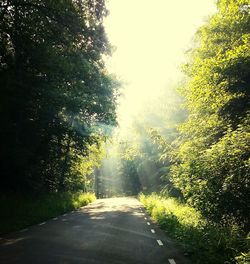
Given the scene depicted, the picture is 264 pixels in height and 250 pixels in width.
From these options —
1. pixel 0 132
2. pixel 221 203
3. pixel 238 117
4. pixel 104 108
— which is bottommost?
pixel 221 203

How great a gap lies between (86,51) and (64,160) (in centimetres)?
1444

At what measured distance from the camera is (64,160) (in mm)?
32094

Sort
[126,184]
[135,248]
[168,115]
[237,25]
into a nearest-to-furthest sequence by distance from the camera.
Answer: [135,248] < [237,25] < [168,115] < [126,184]

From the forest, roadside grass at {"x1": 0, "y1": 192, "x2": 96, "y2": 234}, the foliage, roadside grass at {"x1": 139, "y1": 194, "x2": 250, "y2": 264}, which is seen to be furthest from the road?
the foliage

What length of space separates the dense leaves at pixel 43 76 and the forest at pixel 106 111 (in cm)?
6

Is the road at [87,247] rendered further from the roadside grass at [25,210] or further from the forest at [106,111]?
the roadside grass at [25,210]

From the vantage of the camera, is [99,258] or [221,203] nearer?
[99,258]

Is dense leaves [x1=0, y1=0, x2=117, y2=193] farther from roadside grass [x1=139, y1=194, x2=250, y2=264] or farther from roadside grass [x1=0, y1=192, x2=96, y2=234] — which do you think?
roadside grass [x1=139, y1=194, x2=250, y2=264]

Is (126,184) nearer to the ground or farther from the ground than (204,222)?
farther from the ground

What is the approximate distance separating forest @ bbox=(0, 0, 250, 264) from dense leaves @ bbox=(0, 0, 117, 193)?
0.18ft

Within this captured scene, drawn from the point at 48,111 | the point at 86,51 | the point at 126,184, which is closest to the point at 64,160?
the point at 48,111

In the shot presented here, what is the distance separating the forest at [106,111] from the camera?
36.0ft

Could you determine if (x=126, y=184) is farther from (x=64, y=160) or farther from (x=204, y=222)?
(x=204, y=222)

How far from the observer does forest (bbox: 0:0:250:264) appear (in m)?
11.0
